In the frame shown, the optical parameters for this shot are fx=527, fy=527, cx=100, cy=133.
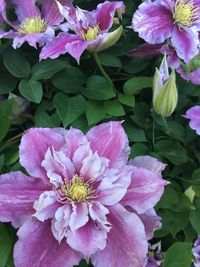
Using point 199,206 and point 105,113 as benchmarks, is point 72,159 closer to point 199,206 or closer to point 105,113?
point 105,113

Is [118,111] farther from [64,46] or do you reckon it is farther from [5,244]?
[5,244]

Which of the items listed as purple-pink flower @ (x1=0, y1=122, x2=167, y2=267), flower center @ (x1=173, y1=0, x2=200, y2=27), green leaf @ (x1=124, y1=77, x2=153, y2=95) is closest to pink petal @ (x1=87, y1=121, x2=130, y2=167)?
purple-pink flower @ (x1=0, y1=122, x2=167, y2=267)

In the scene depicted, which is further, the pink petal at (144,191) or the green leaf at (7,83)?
the green leaf at (7,83)

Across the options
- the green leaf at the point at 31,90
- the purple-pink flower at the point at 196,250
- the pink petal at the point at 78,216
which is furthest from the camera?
the purple-pink flower at the point at 196,250

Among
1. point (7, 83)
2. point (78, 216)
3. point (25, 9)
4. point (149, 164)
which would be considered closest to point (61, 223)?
point (78, 216)

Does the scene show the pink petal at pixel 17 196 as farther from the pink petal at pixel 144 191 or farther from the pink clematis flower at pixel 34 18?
the pink clematis flower at pixel 34 18

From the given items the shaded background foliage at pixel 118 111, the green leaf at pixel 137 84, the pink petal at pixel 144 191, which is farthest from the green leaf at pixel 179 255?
the green leaf at pixel 137 84
